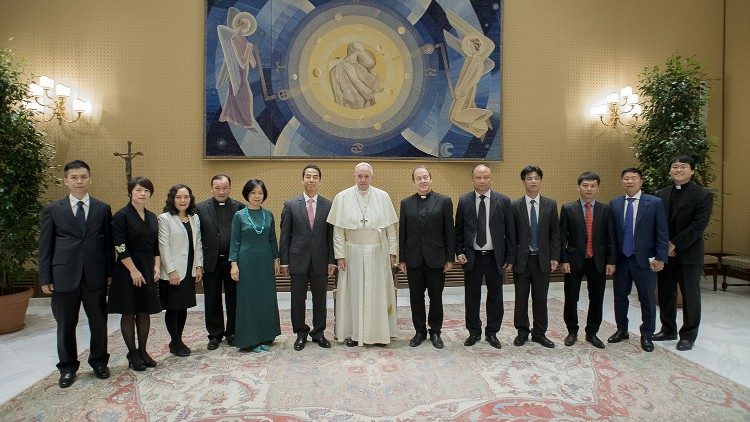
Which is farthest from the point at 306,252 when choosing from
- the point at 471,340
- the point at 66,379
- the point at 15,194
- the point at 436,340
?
the point at 15,194

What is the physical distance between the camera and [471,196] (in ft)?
14.6

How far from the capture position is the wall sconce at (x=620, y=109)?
22.7ft

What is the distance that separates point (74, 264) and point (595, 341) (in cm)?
466

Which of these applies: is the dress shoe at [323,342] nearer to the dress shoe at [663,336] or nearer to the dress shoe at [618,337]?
the dress shoe at [618,337]

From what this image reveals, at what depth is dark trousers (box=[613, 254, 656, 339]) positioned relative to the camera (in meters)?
4.30

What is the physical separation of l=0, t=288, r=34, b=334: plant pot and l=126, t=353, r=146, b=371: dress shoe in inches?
91.5

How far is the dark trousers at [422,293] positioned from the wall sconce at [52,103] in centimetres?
519

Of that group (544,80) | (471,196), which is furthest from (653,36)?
(471,196)

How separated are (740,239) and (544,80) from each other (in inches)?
→ 166

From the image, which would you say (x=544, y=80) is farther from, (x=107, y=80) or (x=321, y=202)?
(x=107, y=80)

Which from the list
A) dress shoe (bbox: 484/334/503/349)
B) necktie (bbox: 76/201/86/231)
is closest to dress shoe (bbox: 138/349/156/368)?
necktie (bbox: 76/201/86/231)

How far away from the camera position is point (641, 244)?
14.1 feet

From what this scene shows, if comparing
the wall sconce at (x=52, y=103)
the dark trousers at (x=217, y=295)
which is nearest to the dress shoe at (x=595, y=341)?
the dark trousers at (x=217, y=295)

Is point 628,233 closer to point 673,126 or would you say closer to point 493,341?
point 493,341
